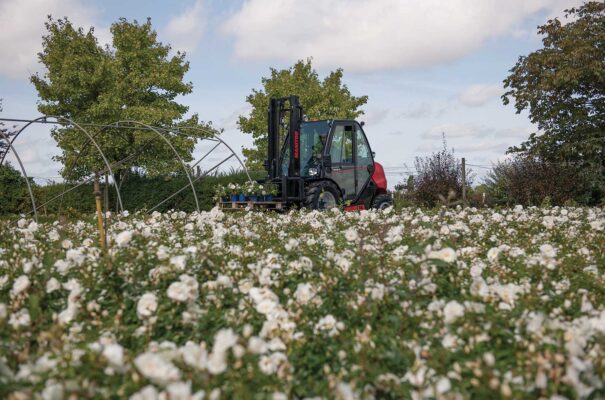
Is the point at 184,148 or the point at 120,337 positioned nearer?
the point at 120,337

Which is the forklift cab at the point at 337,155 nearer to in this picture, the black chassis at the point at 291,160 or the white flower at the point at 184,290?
the black chassis at the point at 291,160

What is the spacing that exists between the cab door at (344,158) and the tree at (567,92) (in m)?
11.6

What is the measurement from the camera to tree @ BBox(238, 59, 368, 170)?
35.5 m

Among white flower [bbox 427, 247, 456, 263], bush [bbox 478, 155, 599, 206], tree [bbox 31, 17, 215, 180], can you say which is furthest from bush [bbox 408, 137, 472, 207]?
white flower [bbox 427, 247, 456, 263]

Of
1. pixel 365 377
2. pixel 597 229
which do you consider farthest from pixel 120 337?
pixel 597 229

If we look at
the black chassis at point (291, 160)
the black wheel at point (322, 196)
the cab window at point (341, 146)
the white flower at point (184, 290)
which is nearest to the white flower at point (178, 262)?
the white flower at point (184, 290)

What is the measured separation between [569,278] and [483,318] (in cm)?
195

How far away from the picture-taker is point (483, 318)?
3.60 metres

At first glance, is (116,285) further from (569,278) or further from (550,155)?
(550,155)

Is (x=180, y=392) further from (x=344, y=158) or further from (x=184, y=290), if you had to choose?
(x=344, y=158)

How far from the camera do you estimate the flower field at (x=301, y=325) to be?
2.84m

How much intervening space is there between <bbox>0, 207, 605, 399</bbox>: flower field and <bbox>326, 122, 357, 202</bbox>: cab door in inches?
414

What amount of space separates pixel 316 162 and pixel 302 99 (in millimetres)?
19729

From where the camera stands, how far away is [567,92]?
2680cm
